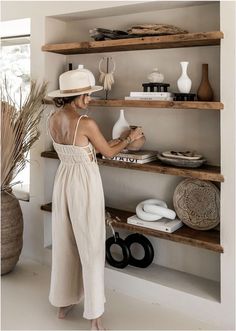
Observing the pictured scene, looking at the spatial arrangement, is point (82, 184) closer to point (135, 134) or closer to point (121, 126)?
point (135, 134)

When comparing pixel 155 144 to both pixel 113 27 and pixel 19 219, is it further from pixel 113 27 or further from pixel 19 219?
pixel 19 219

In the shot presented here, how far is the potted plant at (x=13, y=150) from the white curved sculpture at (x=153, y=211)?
110cm

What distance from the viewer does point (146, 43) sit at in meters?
2.73

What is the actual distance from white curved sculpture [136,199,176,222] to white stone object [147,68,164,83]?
92cm

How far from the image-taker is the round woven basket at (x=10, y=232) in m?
3.25

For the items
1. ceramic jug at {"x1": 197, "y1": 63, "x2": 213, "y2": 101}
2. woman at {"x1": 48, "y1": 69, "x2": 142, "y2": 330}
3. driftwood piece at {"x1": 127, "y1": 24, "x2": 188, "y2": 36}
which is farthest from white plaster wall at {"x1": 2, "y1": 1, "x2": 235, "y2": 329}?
woman at {"x1": 48, "y1": 69, "x2": 142, "y2": 330}

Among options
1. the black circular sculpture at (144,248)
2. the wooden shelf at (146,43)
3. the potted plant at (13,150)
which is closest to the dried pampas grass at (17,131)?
the potted plant at (13,150)

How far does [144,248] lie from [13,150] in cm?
134

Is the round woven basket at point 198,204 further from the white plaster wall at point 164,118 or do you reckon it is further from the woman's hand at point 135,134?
the woman's hand at point 135,134

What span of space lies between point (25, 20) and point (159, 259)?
243 cm

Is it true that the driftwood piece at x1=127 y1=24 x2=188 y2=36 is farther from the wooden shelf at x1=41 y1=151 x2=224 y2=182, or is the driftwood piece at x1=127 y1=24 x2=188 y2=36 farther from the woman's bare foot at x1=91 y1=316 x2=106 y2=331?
the woman's bare foot at x1=91 y1=316 x2=106 y2=331

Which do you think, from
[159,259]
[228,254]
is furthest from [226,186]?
[159,259]

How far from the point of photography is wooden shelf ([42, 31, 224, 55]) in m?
2.49

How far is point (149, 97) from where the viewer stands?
111 inches
